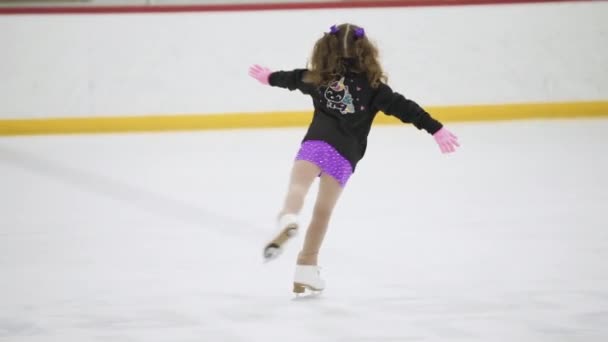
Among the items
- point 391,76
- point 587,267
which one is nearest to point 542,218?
point 587,267

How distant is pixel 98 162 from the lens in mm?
6836

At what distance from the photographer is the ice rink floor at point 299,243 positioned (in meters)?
3.00

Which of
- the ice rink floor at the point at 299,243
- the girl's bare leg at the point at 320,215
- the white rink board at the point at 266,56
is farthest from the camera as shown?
the white rink board at the point at 266,56

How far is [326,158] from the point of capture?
3.23 meters

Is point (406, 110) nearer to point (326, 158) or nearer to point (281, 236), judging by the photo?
point (326, 158)

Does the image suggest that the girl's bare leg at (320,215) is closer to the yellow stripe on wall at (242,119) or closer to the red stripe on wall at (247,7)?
the yellow stripe on wall at (242,119)

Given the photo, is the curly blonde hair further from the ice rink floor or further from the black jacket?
the ice rink floor

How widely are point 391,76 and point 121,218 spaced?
4292 millimetres

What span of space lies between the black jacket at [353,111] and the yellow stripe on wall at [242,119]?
5.44 meters

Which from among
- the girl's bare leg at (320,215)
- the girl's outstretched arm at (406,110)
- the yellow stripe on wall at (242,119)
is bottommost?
the girl's bare leg at (320,215)

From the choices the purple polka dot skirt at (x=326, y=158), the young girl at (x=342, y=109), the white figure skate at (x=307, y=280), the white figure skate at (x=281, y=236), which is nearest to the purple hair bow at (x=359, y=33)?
the young girl at (x=342, y=109)

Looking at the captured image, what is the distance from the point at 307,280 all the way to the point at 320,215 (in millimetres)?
235

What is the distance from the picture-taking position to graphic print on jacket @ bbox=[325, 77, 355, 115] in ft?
10.6

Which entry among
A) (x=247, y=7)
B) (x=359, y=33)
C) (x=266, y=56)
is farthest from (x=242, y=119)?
(x=359, y=33)
